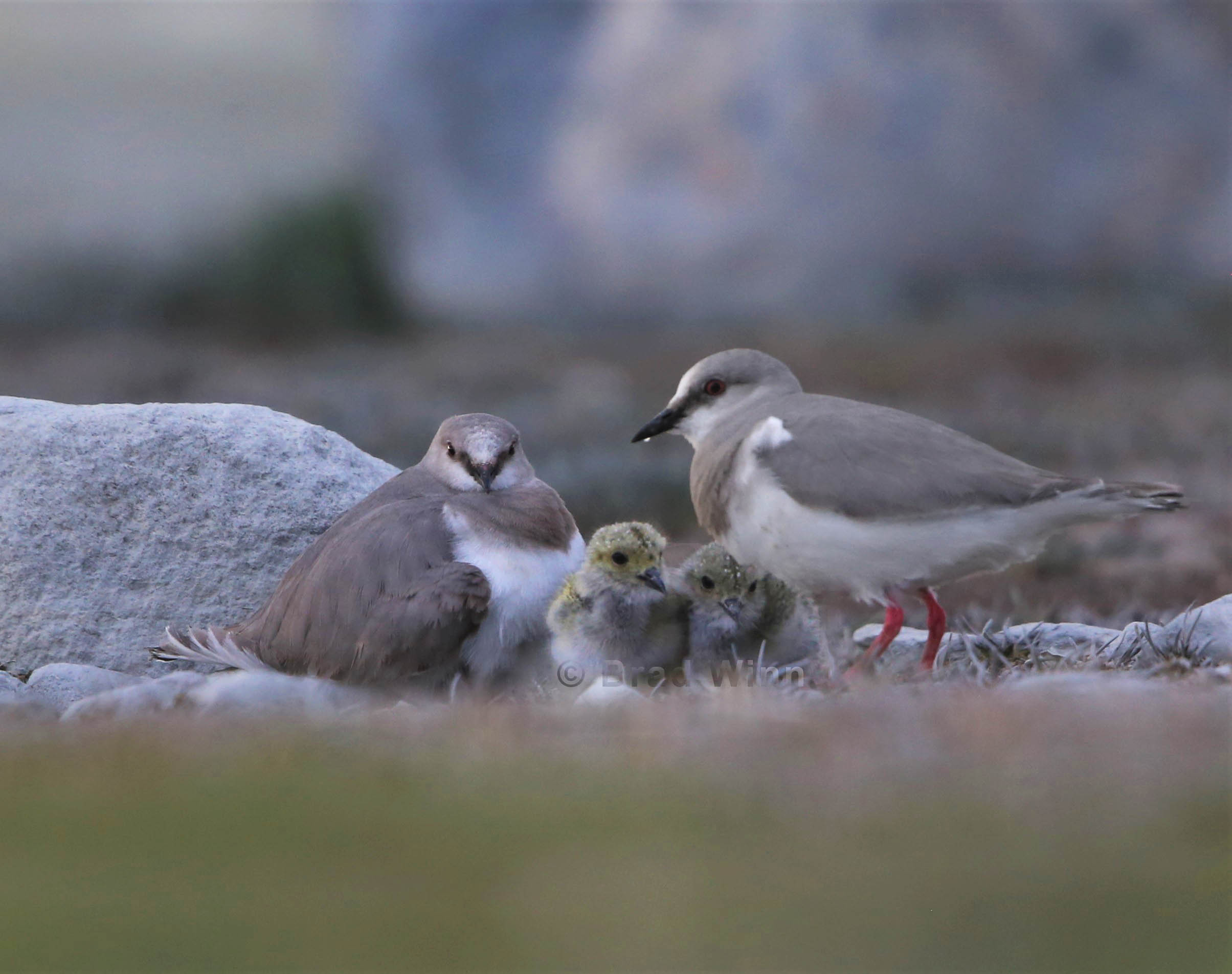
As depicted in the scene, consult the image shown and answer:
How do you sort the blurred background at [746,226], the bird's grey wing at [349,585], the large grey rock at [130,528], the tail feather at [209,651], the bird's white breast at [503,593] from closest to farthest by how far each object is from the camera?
the bird's grey wing at [349,585]
the bird's white breast at [503,593]
the tail feather at [209,651]
the large grey rock at [130,528]
the blurred background at [746,226]

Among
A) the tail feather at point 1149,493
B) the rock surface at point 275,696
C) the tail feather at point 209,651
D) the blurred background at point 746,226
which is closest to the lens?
the rock surface at point 275,696

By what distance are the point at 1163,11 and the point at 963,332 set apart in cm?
527

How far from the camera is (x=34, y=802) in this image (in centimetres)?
323

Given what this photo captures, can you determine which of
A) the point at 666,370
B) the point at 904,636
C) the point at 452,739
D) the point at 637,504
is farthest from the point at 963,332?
the point at 452,739

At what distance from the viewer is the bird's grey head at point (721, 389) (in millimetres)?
5828

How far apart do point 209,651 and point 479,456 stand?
116 centimetres

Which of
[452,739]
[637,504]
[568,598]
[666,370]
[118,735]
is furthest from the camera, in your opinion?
[666,370]

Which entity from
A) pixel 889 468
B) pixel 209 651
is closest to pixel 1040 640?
pixel 889 468

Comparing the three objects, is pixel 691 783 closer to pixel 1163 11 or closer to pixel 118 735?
pixel 118 735

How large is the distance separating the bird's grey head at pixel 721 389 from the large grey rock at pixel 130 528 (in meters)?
1.49

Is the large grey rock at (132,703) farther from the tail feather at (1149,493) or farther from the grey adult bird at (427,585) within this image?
the tail feather at (1149,493)

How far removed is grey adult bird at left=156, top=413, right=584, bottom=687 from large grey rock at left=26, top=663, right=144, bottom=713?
231 mm

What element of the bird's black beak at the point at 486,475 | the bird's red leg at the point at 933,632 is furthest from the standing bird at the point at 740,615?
the bird's black beak at the point at 486,475

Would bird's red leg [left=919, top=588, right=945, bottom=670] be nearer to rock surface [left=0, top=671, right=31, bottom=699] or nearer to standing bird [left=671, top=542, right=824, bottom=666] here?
standing bird [left=671, top=542, right=824, bottom=666]
